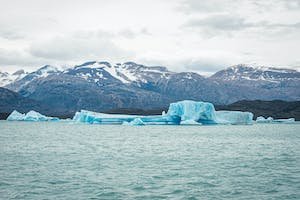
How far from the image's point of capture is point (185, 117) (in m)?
73.9

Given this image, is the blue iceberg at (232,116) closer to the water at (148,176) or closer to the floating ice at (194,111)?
the floating ice at (194,111)

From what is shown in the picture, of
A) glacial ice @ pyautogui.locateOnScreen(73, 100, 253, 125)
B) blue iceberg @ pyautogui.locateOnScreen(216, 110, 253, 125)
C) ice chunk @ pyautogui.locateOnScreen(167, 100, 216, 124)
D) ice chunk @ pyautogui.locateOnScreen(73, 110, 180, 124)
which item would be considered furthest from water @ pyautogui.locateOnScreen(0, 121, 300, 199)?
blue iceberg @ pyautogui.locateOnScreen(216, 110, 253, 125)

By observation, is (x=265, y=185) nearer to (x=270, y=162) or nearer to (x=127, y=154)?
(x=270, y=162)

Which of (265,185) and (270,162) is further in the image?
(270,162)

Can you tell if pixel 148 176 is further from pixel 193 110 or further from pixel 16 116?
pixel 16 116

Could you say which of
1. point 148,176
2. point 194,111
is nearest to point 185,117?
point 194,111

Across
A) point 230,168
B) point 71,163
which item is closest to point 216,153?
point 230,168

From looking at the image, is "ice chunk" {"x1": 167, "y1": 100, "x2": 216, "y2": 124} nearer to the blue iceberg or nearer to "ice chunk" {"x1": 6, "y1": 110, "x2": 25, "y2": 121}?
the blue iceberg

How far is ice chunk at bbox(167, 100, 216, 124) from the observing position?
229 ft

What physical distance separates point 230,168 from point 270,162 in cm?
368

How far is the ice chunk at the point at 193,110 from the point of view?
69.9 metres

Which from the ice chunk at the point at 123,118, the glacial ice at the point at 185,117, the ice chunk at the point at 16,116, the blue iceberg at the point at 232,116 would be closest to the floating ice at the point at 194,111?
the glacial ice at the point at 185,117

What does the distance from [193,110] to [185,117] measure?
3.05 m

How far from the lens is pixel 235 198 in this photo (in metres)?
15.3
